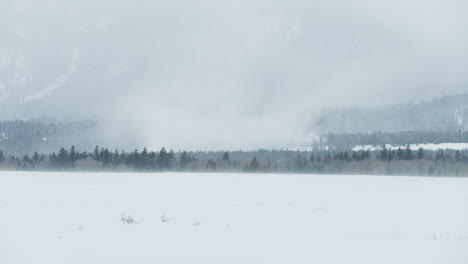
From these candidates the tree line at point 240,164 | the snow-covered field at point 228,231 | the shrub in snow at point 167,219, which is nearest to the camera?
the snow-covered field at point 228,231

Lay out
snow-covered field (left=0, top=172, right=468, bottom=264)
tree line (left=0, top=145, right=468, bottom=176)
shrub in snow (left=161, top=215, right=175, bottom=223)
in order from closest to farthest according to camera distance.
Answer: snow-covered field (left=0, top=172, right=468, bottom=264) < shrub in snow (left=161, top=215, right=175, bottom=223) < tree line (left=0, top=145, right=468, bottom=176)

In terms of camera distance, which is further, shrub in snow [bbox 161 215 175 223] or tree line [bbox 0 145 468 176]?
tree line [bbox 0 145 468 176]

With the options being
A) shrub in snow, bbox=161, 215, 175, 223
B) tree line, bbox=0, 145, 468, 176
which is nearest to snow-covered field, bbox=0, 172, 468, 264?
shrub in snow, bbox=161, 215, 175, 223

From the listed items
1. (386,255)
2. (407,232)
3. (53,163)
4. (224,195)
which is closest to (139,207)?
(224,195)

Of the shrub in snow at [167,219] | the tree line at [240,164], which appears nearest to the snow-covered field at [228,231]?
the shrub in snow at [167,219]

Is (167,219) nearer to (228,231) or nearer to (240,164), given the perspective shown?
(228,231)

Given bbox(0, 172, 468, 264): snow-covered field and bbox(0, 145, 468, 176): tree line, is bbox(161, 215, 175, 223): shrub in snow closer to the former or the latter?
bbox(0, 172, 468, 264): snow-covered field

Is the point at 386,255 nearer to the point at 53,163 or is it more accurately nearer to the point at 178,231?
the point at 178,231

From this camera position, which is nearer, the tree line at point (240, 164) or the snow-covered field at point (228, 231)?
the snow-covered field at point (228, 231)

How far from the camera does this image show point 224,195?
44.8 metres

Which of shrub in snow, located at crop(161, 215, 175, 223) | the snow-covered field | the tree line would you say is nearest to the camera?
the snow-covered field

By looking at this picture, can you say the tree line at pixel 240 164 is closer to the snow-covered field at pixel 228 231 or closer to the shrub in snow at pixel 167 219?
the snow-covered field at pixel 228 231

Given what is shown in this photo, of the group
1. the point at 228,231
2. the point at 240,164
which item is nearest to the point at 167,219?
the point at 228,231

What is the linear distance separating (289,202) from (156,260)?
22.6 m
